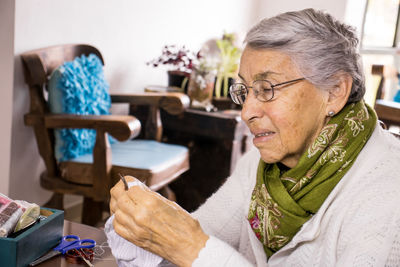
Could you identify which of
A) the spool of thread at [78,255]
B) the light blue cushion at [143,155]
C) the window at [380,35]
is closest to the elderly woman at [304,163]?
the spool of thread at [78,255]

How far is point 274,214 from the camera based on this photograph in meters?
1.22

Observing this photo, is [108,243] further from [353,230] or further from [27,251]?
[353,230]

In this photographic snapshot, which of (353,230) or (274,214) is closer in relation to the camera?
(353,230)

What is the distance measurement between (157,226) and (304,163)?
389 millimetres

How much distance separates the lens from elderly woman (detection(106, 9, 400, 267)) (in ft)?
3.37

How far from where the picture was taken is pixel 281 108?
115 centimetres

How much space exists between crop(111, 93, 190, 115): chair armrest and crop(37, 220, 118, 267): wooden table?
1468 mm

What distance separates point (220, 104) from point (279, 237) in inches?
87.6

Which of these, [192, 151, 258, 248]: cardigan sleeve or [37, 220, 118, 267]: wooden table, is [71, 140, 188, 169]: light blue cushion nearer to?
[192, 151, 258, 248]: cardigan sleeve

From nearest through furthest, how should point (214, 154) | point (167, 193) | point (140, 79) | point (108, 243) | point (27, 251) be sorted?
1. point (27, 251)
2. point (108, 243)
3. point (167, 193)
4. point (214, 154)
5. point (140, 79)

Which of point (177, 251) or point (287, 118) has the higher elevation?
point (287, 118)

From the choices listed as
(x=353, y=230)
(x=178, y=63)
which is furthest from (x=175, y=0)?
(x=353, y=230)

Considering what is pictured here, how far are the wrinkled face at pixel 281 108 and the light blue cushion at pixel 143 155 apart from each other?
116cm

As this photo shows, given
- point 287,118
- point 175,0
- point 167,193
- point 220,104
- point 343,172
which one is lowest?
point 167,193
